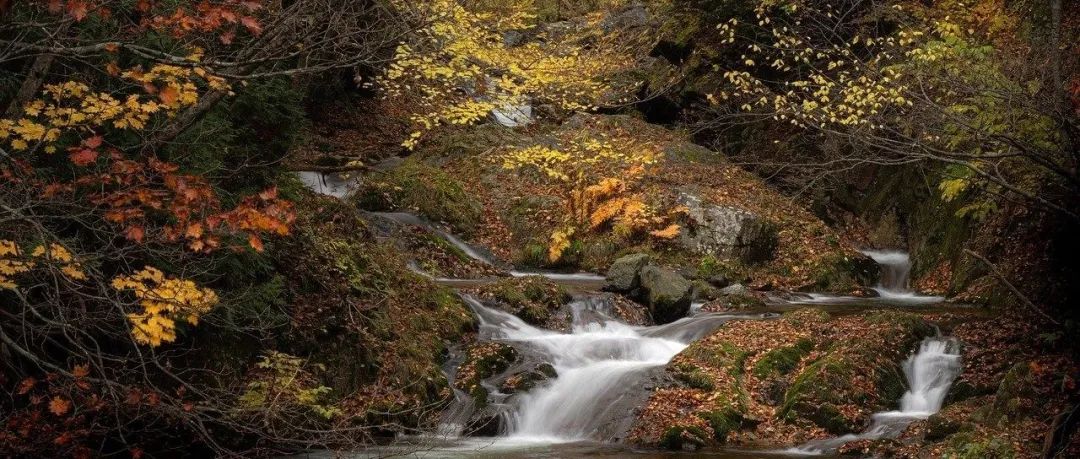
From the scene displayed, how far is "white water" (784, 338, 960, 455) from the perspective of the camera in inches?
319

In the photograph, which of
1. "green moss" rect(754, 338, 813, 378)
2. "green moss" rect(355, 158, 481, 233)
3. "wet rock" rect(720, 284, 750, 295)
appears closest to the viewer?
"green moss" rect(754, 338, 813, 378)

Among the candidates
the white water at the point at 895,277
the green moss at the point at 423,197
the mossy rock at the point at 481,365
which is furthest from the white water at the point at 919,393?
the green moss at the point at 423,197

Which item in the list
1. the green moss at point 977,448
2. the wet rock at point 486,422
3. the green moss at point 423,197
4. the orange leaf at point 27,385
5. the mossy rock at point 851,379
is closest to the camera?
the orange leaf at point 27,385

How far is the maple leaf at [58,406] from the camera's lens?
17.9 ft

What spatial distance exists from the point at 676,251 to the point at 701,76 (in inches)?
236

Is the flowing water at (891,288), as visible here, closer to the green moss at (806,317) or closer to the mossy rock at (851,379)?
the green moss at (806,317)

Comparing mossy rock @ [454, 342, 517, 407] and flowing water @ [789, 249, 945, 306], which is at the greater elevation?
flowing water @ [789, 249, 945, 306]

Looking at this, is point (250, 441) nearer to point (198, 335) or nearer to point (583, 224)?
point (198, 335)

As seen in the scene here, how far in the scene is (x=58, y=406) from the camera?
5.50 metres

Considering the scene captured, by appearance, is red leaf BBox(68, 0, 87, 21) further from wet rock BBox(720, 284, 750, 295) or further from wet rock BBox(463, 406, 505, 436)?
wet rock BBox(720, 284, 750, 295)

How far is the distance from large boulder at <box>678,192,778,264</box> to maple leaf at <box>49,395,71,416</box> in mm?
12578

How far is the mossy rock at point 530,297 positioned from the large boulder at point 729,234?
493 cm

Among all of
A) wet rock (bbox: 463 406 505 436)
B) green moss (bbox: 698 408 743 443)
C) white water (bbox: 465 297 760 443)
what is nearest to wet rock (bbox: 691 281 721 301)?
white water (bbox: 465 297 760 443)

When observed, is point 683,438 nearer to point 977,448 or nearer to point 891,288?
point 977,448
